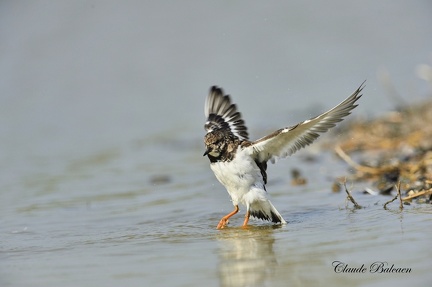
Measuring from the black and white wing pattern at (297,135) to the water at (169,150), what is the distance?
671mm

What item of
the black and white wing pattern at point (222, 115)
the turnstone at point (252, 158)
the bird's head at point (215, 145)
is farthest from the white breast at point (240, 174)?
the black and white wing pattern at point (222, 115)

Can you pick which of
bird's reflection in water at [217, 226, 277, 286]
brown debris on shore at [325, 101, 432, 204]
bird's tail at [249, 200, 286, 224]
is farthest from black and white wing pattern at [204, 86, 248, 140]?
bird's reflection in water at [217, 226, 277, 286]

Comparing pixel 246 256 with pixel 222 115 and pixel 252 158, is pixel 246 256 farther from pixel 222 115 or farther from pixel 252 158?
pixel 222 115

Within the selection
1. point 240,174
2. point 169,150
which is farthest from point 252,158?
point 169,150

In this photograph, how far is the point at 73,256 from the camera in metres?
5.94

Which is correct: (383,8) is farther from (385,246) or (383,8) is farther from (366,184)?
(385,246)

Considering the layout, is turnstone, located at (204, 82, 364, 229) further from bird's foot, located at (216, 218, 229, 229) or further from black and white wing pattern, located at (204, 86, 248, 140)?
black and white wing pattern, located at (204, 86, 248, 140)

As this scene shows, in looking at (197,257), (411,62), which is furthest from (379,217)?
(411,62)

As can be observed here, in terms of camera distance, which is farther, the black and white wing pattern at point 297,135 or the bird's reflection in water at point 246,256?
the black and white wing pattern at point 297,135

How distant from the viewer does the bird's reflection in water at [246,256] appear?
494 centimetres

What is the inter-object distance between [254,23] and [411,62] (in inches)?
171

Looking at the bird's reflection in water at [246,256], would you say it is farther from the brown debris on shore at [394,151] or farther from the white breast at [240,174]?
the brown debris on shore at [394,151]

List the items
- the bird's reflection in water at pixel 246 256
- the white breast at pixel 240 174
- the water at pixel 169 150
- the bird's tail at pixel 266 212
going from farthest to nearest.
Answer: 1. the white breast at pixel 240 174
2. the bird's tail at pixel 266 212
3. the water at pixel 169 150
4. the bird's reflection in water at pixel 246 256

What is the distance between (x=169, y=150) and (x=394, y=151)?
441 cm
